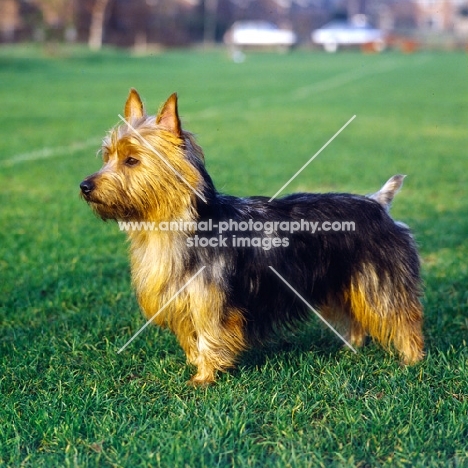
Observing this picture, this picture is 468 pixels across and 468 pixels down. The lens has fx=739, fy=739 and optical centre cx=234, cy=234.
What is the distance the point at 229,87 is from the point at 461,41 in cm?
3783

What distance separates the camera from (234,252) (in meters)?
3.83

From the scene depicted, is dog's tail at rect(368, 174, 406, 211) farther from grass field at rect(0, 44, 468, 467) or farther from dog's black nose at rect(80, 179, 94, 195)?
dog's black nose at rect(80, 179, 94, 195)

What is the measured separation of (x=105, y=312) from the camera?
16.7 feet

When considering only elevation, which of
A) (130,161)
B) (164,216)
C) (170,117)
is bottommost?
(164,216)

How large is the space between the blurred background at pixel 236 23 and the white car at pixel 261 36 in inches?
3.0

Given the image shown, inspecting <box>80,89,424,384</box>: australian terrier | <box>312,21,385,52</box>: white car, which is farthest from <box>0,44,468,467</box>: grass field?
<box>312,21,385,52</box>: white car

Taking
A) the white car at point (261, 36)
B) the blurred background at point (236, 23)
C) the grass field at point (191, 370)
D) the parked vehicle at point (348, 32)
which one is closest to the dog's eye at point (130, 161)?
the grass field at point (191, 370)

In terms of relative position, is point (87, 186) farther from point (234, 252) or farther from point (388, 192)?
point (388, 192)

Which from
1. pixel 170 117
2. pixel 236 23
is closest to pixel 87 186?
pixel 170 117

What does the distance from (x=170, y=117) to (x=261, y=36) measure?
2123 inches

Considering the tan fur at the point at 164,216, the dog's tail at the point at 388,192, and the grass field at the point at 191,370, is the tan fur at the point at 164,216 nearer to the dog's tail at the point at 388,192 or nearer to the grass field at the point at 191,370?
the grass field at the point at 191,370

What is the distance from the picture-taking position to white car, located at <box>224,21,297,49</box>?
53.6 m

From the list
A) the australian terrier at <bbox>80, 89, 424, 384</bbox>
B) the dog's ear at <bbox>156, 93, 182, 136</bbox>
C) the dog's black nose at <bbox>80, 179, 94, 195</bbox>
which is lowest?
the australian terrier at <bbox>80, 89, 424, 384</bbox>

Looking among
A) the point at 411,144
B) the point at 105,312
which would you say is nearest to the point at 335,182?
the point at 411,144
